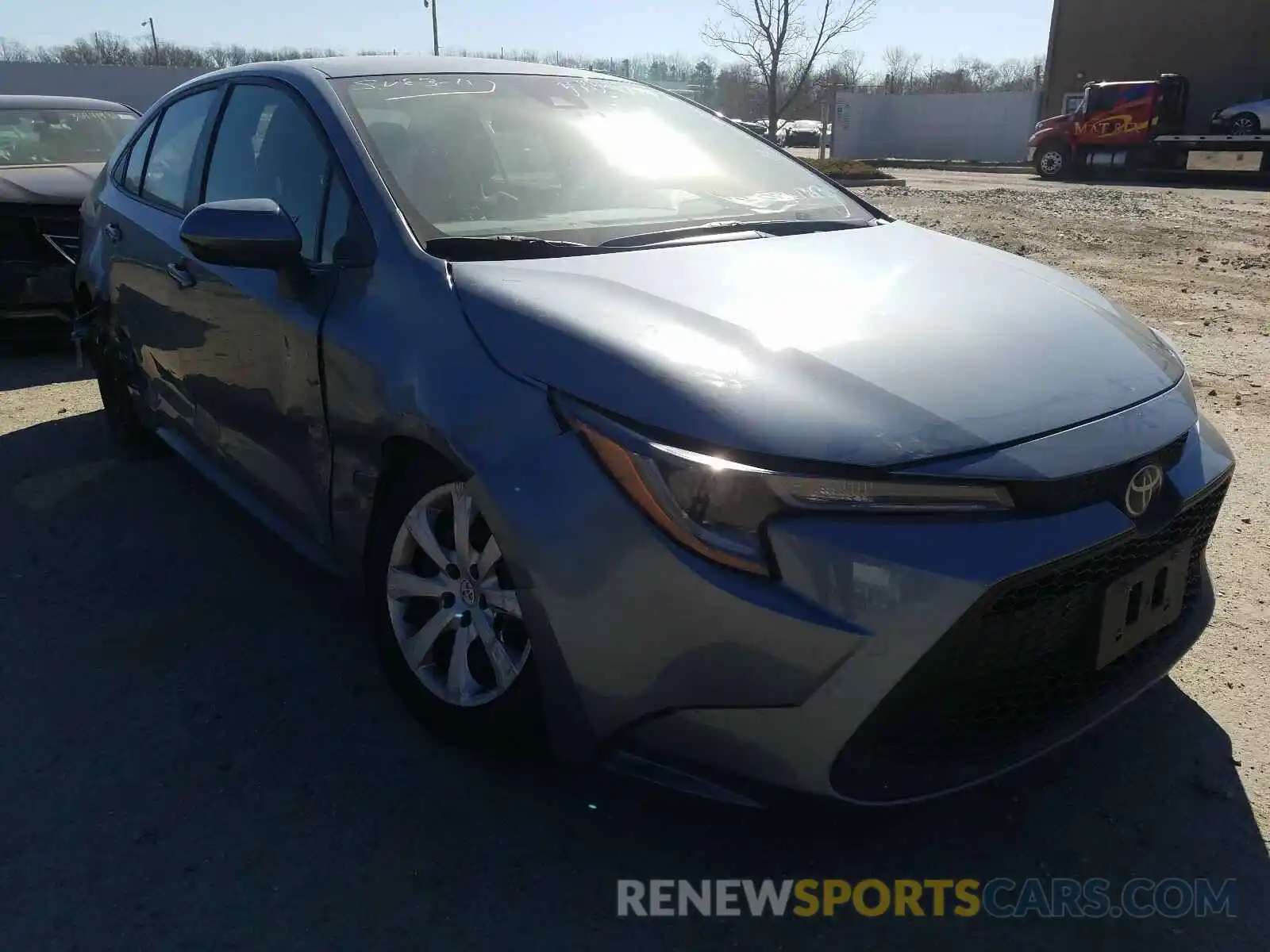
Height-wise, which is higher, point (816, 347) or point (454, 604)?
point (816, 347)

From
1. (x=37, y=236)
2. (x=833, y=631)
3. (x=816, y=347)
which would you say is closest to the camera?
(x=833, y=631)

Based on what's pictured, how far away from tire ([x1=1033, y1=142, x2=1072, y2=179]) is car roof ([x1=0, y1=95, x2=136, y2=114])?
23.2 meters

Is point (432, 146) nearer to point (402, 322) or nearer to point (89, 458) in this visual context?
point (402, 322)

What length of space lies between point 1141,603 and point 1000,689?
0.38m

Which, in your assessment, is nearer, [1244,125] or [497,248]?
[497,248]

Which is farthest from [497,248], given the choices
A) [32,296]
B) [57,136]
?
[57,136]

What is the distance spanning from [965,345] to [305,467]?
5.54ft

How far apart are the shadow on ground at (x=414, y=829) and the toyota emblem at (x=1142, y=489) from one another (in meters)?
0.73

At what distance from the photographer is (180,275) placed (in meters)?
3.33

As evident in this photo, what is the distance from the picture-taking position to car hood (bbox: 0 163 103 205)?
591 cm

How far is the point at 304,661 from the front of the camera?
9.48 ft

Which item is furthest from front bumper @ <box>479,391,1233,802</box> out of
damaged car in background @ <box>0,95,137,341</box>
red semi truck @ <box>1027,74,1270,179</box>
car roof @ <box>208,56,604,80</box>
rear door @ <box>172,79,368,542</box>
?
red semi truck @ <box>1027,74,1270,179</box>

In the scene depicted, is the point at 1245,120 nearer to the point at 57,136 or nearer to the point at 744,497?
the point at 57,136

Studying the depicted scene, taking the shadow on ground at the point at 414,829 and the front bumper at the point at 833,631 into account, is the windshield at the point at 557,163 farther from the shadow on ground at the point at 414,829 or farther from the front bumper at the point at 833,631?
the shadow on ground at the point at 414,829
